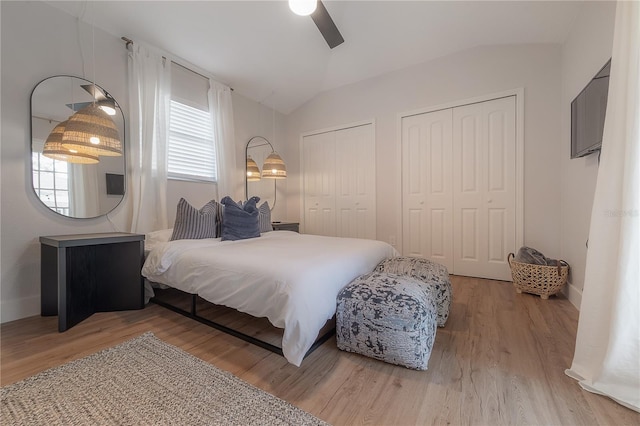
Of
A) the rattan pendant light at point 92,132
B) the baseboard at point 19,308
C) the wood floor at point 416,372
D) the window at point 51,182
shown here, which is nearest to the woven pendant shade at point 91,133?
the rattan pendant light at point 92,132

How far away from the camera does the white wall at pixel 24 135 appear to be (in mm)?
1910

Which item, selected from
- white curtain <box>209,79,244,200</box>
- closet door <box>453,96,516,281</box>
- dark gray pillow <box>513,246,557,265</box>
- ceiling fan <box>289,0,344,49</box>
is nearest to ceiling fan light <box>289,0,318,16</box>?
ceiling fan <box>289,0,344,49</box>

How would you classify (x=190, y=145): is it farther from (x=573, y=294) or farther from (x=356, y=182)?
(x=573, y=294)

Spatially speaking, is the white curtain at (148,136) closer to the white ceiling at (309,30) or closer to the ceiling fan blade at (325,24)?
the white ceiling at (309,30)

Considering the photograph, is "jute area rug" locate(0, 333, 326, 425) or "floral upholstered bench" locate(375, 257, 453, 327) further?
"floral upholstered bench" locate(375, 257, 453, 327)

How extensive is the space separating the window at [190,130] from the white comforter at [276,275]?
1286mm

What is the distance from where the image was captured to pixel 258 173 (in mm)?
3963

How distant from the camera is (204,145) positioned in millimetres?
3273

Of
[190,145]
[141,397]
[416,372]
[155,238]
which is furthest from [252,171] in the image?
[416,372]

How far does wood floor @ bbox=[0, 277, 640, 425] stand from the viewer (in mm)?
1062

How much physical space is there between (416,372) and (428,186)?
2549 millimetres

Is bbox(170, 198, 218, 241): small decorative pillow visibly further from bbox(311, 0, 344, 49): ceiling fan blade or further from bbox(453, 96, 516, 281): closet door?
bbox(453, 96, 516, 281): closet door

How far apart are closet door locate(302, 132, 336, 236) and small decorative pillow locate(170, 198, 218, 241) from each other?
208 centimetres

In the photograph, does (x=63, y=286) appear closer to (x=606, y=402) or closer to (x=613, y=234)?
(x=606, y=402)
